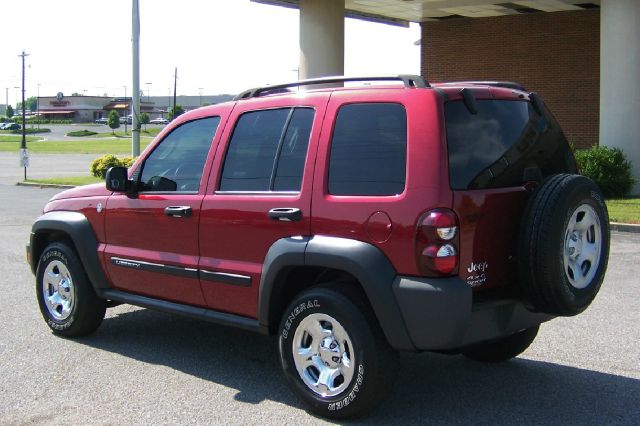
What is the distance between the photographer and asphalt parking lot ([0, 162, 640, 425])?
4656 millimetres

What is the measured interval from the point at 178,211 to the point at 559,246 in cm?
254

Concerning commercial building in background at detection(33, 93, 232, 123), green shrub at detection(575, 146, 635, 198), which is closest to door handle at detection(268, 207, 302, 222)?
green shrub at detection(575, 146, 635, 198)

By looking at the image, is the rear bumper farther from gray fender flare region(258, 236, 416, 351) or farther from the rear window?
the rear window

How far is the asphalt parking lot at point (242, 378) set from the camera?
4656 mm

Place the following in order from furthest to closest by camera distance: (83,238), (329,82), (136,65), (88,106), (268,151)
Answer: (88,106), (136,65), (83,238), (268,151), (329,82)

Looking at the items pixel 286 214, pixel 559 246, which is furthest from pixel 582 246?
pixel 286 214

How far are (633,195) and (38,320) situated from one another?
16071mm

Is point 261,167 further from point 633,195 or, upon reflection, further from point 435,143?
point 633,195

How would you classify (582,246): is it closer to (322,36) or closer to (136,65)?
(136,65)

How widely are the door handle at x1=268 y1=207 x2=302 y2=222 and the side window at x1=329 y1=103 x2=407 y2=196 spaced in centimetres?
25

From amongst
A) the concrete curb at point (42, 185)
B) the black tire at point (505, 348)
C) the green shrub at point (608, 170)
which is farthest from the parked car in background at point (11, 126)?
the black tire at point (505, 348)

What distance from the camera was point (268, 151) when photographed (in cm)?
509

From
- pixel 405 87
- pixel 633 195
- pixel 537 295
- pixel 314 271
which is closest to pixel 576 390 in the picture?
pixel 537 295

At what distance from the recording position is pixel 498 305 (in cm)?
439
